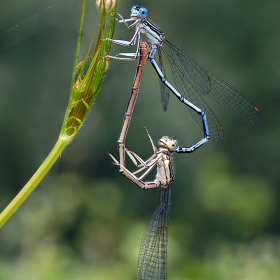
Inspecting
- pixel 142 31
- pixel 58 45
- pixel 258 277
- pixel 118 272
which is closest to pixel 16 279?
pixel 118 272

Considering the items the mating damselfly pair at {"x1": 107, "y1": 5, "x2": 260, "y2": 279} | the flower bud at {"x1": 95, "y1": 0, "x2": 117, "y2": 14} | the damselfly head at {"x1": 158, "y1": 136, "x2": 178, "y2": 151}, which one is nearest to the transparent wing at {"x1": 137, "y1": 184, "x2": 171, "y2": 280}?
the mating damselfly pair at {"x1": 107, "y1": 5, "x2": 260, "y2": 279}

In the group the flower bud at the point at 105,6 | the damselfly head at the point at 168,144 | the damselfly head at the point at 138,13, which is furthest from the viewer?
the damselfly head at the point at 168,144

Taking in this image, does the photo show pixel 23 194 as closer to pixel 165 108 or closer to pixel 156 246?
pixel 165 108

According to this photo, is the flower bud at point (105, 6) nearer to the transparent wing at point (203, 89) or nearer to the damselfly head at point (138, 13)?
the damselfly head at point (138, 13)

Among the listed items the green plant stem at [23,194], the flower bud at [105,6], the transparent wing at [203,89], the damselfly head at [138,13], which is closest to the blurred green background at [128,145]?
the transparent wing at [203,89]

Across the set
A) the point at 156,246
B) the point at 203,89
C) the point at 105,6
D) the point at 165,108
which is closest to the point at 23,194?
the point at 105,6

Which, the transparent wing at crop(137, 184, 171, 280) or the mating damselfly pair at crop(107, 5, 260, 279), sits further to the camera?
the transparent wing at crop(137, 184, 171, 280)

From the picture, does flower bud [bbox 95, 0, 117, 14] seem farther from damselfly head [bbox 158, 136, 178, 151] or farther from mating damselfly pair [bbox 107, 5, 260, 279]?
damselfly head [bbox 158, 136, 178, 151]
